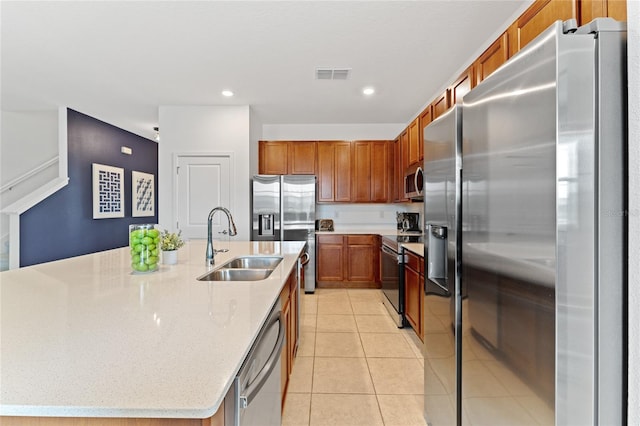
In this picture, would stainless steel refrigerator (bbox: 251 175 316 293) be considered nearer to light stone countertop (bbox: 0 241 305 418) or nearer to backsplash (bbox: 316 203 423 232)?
backsplash (bbox: 316 203 423 232)

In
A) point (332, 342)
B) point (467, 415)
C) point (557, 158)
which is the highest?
point (557, 158)

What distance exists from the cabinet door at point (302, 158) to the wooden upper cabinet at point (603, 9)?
4.04 meters

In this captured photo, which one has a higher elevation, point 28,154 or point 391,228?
point 28,154

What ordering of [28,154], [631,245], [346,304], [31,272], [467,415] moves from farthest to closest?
1. [28,154]
2. [346,304]
3. [31,272]
4. [467,415]
5. [631,245]

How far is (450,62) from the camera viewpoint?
3.02 metres

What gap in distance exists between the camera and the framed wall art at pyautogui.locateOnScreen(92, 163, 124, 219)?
16.7 ft

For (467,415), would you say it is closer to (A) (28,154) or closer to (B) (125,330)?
(B) (125,330)

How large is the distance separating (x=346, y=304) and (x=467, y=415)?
2765 millimetres

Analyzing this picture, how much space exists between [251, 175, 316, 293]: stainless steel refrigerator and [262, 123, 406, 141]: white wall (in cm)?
106

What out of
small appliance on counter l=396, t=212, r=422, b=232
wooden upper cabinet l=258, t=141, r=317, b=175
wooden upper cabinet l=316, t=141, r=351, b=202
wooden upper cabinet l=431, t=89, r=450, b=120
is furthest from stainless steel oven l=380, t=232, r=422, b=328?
wooden upper cabinet l=258, t=141, r=317, b=175

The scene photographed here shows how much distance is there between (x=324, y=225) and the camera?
5.15 meters

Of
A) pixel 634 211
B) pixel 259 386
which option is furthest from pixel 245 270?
pixel 634 211

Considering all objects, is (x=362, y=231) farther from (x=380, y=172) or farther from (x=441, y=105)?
(x=441, y=105)

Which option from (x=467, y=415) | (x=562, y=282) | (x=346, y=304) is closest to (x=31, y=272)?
(x=467, y=415)
